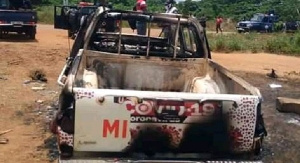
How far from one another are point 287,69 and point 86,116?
1249cm

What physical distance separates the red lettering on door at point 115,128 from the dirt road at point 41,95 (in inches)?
78.4

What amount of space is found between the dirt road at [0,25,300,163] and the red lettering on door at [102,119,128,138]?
1.99 m

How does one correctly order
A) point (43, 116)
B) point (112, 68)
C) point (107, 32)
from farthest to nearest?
point (43, 116)
point (107, 32)
point (112, 68)

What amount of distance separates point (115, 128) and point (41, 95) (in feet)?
17.4

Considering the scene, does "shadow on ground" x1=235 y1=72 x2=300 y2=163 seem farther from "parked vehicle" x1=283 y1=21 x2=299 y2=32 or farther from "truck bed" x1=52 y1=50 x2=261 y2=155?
"parked vehicle" x1=283 y1=21 x2=299 y2=32

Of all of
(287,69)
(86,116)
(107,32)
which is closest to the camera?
(86,116)

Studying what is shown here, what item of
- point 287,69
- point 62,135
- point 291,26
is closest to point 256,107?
point 62,135

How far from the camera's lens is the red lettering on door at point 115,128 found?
13.0 feet

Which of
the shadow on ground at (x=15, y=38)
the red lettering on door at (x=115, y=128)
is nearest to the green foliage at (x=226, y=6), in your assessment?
the shadow on ground at (x=15, y=38)

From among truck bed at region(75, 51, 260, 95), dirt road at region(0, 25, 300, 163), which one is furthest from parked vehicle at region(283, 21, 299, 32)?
truck bed at region(75, 51, 260, 95)

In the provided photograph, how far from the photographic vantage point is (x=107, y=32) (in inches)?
278

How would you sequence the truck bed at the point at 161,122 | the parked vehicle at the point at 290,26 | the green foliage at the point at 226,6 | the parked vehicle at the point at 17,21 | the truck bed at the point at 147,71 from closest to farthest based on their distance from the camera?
the truck bed at the point at 161,122 → the truck bed at the point at 147,71 → the parked vehicle at the point at 17,21 → the parked vehicle at the point at 290,26 → the green foliage at the point at 226,6

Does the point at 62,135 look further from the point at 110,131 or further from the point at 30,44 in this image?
the point at 30,44

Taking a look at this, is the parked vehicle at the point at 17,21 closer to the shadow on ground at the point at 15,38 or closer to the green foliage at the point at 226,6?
the shadow on ground at the point at 15,38
